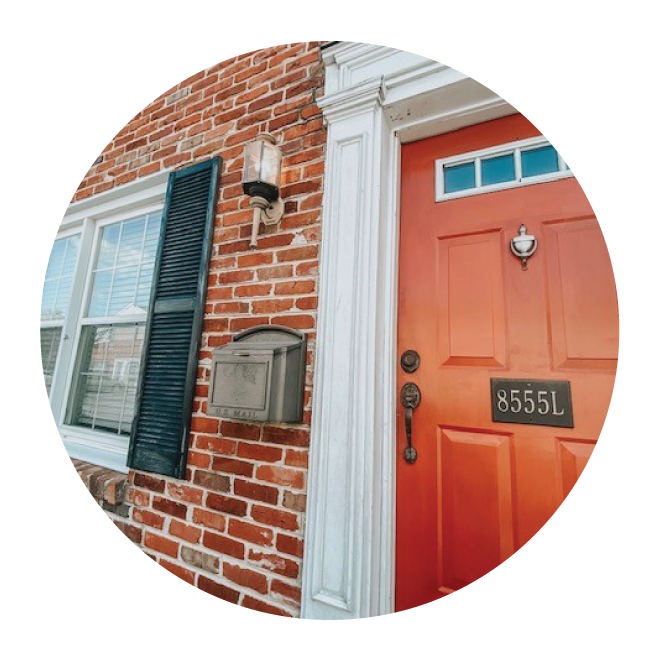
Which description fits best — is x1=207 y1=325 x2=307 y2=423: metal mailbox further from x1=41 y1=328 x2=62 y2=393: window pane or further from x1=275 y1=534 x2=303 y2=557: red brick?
x1=41 y1=328 x2=62 y2=393: window pane

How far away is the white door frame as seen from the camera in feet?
3.83

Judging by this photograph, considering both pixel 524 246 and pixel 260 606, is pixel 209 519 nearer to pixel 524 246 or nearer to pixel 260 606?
pixel 260 606

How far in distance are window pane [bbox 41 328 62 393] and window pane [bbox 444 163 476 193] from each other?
2642 millimetres

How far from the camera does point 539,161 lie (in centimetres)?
131

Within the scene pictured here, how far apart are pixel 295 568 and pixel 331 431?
49 centimetres

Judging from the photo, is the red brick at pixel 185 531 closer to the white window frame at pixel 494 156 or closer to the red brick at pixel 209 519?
the red brick at pixel 209 519

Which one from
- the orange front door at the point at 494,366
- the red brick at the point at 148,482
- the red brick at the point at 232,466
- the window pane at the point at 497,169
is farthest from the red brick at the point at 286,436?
the window pane at the point at 497,169

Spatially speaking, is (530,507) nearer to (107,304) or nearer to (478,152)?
(478,152)

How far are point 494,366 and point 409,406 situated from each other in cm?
33

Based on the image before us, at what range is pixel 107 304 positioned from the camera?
7.55 ft

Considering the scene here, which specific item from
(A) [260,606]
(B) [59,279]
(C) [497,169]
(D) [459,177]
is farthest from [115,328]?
(C) [497,169]

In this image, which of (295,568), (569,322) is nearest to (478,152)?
(569,322)

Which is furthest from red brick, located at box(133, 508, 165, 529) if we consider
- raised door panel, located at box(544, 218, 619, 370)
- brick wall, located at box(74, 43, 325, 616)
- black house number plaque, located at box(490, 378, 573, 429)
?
raised door panel, located at box(544, 218, 619, 370)

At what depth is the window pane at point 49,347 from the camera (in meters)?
2.44
